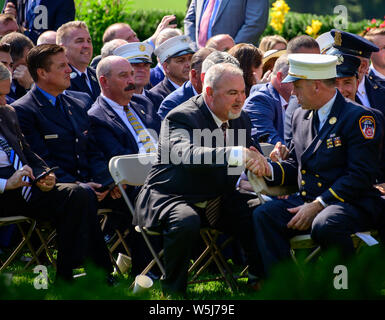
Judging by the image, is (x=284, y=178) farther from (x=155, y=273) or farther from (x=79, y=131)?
(x=79, y=131)

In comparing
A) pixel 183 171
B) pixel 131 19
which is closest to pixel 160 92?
pixel 183 171

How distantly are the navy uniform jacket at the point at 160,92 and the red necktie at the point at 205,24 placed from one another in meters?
1.84

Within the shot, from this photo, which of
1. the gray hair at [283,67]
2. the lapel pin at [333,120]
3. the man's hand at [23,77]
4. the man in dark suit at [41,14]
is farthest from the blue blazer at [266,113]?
the man in dark suit at [41,14]

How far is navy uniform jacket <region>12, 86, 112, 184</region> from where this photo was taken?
572 centimetres

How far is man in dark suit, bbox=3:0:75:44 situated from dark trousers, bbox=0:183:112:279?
4329mm

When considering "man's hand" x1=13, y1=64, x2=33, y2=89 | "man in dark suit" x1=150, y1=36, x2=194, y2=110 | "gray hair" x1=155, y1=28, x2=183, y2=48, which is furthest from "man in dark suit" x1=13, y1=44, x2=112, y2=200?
"gray hair" x1=155, y1=28, x2=183, y2=48

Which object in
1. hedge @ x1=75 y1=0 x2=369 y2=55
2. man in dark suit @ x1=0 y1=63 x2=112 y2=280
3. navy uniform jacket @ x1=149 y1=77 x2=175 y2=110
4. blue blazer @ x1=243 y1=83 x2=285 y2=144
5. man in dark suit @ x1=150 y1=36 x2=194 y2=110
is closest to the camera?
man in dark suit @ x1=0 y1=63 x2=112 y2=280

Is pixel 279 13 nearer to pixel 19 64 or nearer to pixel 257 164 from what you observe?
pixel 19 64

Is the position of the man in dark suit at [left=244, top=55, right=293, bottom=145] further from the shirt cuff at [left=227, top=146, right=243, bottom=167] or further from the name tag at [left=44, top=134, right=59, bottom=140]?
the name tag at [left=44, top=134, right=59, bottom=140]

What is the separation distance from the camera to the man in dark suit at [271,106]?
6469 mm

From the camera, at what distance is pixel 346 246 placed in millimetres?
4562

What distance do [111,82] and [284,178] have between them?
7.24ft

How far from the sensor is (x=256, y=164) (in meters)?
4.86

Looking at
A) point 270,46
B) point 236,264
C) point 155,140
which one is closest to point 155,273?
point 236,264
